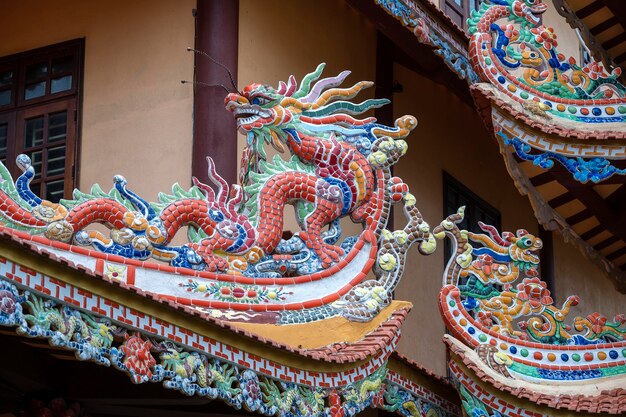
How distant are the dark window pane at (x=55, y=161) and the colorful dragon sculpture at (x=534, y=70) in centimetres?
345

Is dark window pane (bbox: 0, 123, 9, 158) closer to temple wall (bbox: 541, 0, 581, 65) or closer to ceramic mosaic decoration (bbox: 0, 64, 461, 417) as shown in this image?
ceramic mosaic decoration (bbox: 0, 64, 461, 417)

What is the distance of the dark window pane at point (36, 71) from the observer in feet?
48.5

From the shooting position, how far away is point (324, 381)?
1102cm

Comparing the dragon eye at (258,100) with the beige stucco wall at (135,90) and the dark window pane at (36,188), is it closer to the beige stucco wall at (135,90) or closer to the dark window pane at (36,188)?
the beige stucco wall at (135,90)

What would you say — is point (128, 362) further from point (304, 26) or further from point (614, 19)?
point (614, 19)

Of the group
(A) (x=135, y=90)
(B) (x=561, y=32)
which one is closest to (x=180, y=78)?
(A) (x=135, y=90)

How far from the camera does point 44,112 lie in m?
14.6

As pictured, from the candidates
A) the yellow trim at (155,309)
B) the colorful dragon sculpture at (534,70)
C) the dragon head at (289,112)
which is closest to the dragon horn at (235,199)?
the dragon head at (289,112)

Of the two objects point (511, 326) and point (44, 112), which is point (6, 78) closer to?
point (44, 112)

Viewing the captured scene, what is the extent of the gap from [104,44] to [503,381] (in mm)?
4538

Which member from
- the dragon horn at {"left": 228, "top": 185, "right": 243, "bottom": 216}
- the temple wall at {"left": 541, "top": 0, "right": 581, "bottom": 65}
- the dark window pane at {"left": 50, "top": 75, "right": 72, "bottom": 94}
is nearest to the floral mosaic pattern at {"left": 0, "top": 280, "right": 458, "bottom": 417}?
the dragon horn at {"left": 228, "top": 185, "right": 243, "bottom": 216}

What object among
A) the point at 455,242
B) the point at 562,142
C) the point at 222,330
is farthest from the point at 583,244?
the point at 222,330

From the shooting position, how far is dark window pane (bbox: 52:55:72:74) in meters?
14.7

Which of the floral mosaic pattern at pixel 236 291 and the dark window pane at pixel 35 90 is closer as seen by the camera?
the floral mosaic pattern at pixel 236 291
